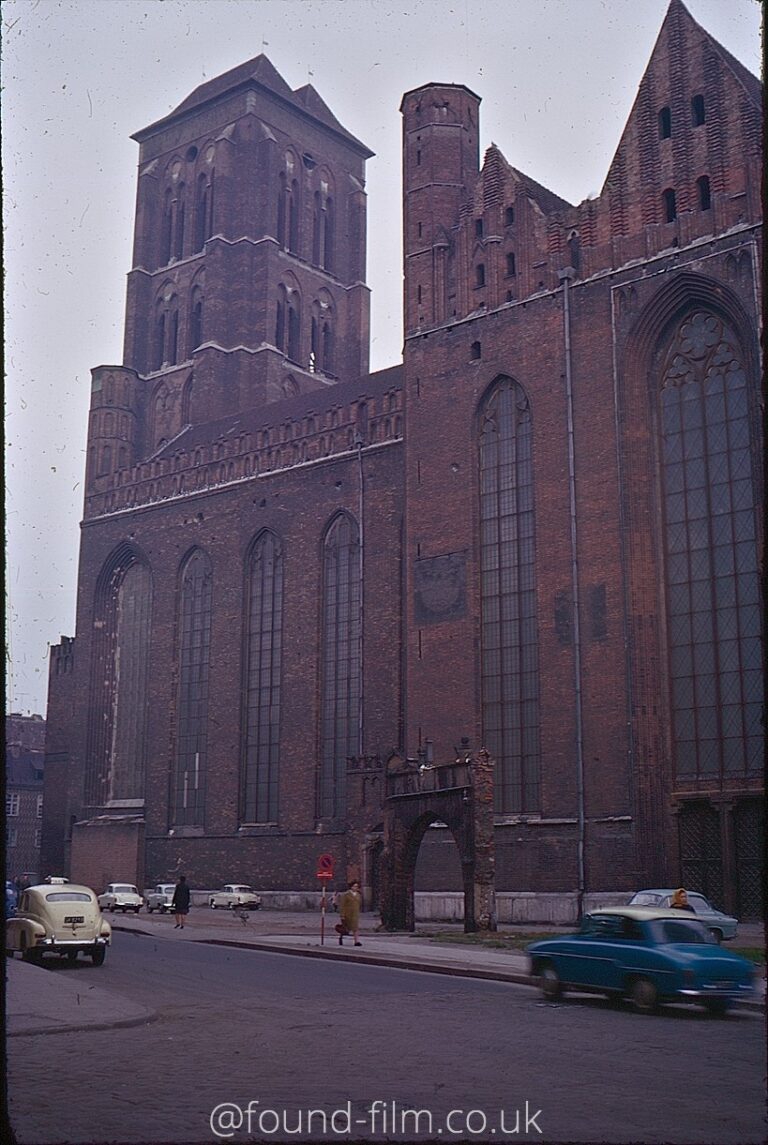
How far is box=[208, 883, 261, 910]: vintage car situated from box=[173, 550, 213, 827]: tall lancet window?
3766 millimetres

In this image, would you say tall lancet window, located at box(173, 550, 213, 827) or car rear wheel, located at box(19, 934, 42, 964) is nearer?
car rear wheel, located at box(19, 934, 42, 964)

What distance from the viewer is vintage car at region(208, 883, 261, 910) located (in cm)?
3969

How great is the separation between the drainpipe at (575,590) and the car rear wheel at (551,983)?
48.2ft

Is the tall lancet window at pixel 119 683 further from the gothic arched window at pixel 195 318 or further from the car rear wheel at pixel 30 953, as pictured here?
the car rear wheel at pixel 30 953

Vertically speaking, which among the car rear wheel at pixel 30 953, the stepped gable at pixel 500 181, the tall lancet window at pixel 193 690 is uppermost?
the stepped gable at pixel 500 181

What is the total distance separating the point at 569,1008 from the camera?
13938 mm

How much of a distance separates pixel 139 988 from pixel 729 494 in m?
18.9

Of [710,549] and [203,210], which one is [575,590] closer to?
[710,549]

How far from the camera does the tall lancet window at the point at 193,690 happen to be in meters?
44.2

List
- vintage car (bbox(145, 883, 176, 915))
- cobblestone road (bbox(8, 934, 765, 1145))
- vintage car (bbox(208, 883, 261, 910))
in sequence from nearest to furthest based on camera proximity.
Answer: cobblestone road (bbox(8, 934, 765, 1145)), vintage car (bbox(208, 883, 261, 910)), vintage car (bbox(145, 883, 176, 915))

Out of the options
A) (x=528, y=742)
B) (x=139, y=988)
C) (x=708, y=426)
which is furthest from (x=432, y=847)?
(x=139, y=988)

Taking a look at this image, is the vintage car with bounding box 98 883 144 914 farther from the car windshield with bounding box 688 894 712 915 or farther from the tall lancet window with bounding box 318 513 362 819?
the car windshield with bounding box 688 894 712 915

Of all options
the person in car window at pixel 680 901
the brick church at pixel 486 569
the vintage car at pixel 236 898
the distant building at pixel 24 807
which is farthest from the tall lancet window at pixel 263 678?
the distant building at pixel 24 807

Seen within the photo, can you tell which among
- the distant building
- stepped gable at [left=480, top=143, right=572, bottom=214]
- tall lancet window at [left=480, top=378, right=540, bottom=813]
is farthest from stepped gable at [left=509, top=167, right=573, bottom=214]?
the distant building
